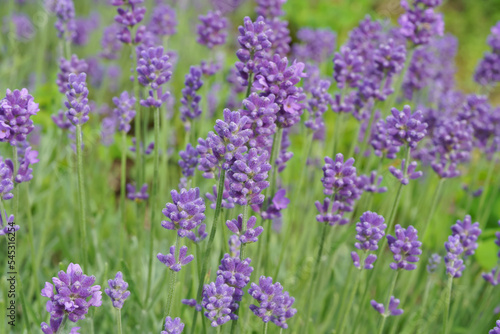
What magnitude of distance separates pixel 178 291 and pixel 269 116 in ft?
2.80

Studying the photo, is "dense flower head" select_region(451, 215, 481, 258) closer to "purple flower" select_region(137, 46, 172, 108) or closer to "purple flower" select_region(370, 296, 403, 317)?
"purple flower" select_region(370, 296, 403, 317)

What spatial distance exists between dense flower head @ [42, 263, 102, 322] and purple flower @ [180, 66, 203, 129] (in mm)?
922

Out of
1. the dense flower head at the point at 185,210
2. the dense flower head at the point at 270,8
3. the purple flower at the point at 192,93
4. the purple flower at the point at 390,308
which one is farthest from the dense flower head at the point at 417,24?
the dense flower head at the point at 185,210

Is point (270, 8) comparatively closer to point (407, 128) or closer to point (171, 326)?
point (407, 128)

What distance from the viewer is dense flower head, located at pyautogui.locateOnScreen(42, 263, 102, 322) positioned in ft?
4.11

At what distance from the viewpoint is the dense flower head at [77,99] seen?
1.56 metres

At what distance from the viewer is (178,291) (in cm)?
200

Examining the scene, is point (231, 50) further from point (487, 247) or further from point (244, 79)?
point (244, 79)

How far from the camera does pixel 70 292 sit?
1.27 m

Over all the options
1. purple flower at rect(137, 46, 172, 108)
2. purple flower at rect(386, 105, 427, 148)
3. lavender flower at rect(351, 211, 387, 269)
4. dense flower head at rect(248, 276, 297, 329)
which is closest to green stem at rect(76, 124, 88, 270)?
purple flower at rect(137, 46, 172, 108)

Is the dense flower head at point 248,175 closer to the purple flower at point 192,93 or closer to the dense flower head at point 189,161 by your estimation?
the dense flower head at point 189,161

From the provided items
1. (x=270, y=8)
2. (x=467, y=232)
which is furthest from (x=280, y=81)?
(x=270, y=8)

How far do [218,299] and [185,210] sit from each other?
232 mm

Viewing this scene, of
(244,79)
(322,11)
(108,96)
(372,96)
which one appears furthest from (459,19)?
(244,79)
